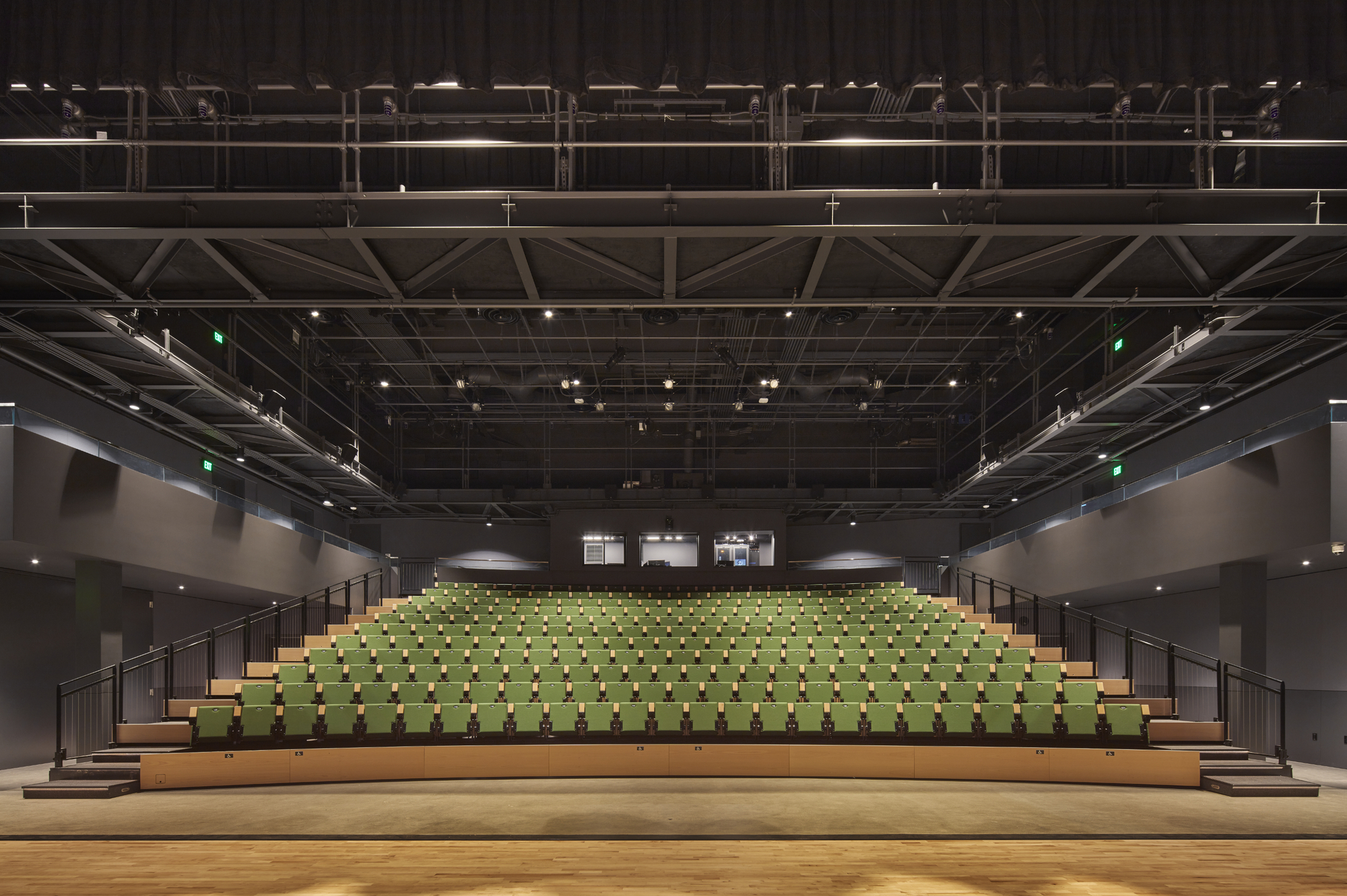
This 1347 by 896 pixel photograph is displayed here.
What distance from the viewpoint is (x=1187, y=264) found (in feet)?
31.5

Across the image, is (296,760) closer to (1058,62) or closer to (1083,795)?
(1083,795)

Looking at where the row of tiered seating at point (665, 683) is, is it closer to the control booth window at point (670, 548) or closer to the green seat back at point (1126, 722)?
the green seat back at point (1126, 722)

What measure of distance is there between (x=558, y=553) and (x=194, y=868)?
60.1 feet

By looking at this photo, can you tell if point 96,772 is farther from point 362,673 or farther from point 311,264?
point 311,264

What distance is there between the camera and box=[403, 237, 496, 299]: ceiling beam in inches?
362

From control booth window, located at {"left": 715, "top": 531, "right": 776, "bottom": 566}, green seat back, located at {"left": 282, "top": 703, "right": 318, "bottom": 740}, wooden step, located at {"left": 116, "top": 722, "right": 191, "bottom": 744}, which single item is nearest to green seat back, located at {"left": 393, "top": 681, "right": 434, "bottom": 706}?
green seat back, located at {"left": 282, "top": 703, "right": 318, "bottom": 740}

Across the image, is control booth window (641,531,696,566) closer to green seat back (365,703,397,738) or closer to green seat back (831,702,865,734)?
green seat back (831,702,865,734)

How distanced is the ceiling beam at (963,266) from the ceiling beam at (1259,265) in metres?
2.87

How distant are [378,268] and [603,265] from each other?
237 centimetres

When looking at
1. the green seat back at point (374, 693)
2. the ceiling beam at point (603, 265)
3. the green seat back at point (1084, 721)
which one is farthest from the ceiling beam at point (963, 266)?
the green seat back at point (374, 693)

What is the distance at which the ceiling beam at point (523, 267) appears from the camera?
894 cm

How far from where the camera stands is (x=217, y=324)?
1470 centimetres

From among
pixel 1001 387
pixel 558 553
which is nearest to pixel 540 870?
pixel 1001 387

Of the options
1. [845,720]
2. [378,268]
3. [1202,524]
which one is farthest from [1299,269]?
[378,268]
